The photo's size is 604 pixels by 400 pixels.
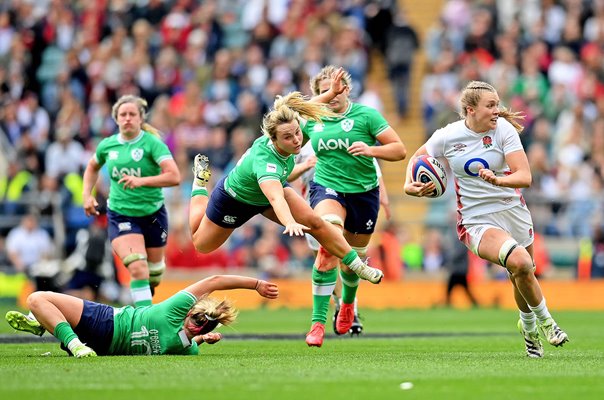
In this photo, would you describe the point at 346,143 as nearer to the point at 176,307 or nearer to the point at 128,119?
the point at 128,119

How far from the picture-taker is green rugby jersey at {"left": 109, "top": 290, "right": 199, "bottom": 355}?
35.8 ft

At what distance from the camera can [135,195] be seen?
14.7m

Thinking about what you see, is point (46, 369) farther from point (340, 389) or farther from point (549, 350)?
point (549, 350)

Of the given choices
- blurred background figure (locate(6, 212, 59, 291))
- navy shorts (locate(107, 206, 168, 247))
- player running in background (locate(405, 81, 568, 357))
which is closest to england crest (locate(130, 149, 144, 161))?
navy shorts (locate(107, 206, 168, 247))

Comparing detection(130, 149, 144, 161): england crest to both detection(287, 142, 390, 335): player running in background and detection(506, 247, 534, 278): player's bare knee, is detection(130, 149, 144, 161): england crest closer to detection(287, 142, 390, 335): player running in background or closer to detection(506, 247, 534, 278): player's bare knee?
detection(287, 142, 390, 335): player running in background

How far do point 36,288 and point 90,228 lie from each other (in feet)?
4.64

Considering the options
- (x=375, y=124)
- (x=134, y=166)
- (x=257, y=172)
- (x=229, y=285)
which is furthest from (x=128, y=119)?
(x=229, y=285)

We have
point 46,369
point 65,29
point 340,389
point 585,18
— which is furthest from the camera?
point 65,29

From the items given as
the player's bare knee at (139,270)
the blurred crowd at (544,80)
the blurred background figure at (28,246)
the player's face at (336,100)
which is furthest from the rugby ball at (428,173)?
the blurred background figure at (28,246)

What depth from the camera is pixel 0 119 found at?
26.3 metres

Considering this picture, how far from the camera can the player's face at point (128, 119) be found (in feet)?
48.0

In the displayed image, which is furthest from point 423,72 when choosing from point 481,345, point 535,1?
point 481,345

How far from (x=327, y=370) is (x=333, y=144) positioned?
13.2ft

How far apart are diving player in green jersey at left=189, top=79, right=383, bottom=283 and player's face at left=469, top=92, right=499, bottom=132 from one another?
156 cm
